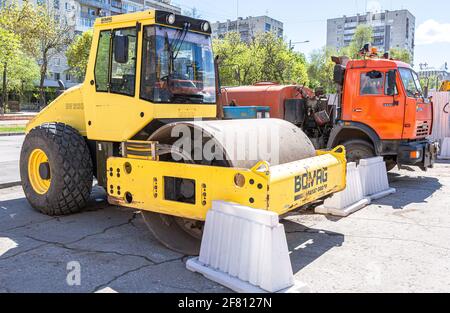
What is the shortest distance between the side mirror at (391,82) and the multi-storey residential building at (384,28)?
414ft

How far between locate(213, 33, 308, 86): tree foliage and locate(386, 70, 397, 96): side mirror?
25.7m

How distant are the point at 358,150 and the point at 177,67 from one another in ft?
17.8

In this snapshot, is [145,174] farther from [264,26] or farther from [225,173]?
[264,26]

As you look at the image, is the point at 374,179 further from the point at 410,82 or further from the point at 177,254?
the point at 177,254

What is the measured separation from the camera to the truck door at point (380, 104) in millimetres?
9406

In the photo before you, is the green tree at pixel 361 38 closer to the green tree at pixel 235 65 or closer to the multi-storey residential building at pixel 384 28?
the green tree at pixel 235 65

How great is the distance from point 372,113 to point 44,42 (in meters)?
34.7

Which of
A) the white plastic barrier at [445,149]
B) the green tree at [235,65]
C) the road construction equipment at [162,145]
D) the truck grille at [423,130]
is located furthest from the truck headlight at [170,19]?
the green tree at [235,65]

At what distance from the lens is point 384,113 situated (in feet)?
31.2

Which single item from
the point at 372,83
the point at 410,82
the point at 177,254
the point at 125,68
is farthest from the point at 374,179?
the point at 125,68

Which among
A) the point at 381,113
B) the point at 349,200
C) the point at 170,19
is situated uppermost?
the point at 170,19

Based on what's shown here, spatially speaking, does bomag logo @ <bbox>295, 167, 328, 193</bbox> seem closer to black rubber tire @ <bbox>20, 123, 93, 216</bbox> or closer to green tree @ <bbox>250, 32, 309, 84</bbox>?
black rubber tire @ <bbox>20, 123, 93, 216</bbox>

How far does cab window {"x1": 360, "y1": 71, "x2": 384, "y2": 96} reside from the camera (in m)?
9.60

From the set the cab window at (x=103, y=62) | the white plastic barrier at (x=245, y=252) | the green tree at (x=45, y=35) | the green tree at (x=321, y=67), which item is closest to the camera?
the white plastic barrier at (x=245, y=252)
